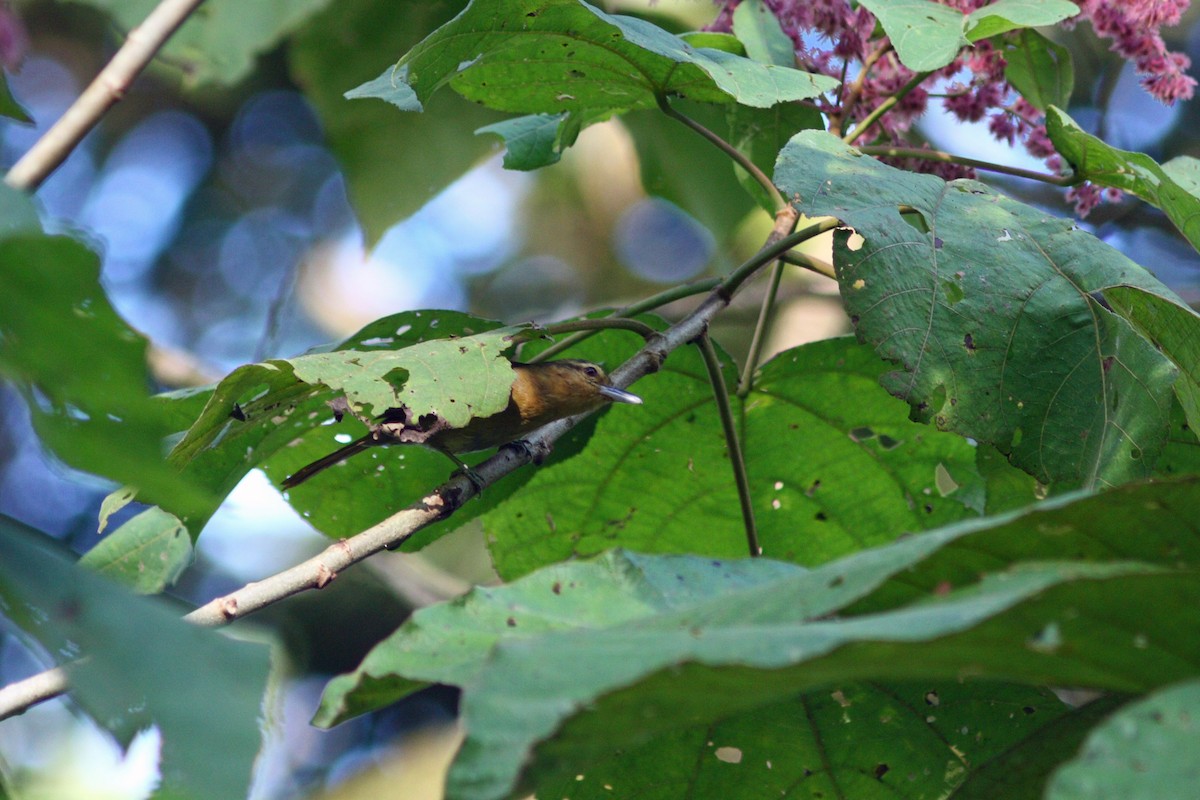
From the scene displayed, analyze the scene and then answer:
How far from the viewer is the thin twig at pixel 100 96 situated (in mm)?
1574

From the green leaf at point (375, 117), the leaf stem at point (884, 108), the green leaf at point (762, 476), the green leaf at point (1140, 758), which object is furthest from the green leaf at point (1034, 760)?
the green leaf at point (375, 117)

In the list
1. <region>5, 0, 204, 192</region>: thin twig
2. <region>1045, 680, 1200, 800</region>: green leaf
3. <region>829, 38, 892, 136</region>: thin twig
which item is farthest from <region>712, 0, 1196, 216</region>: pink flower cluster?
<region>1045, 680, 1200, 800</region>: green leaf

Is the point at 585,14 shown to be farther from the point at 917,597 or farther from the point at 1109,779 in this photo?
the point at 1109,779

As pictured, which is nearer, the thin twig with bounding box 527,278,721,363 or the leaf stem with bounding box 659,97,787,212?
the thin twig with bounding box 527,278,721,363

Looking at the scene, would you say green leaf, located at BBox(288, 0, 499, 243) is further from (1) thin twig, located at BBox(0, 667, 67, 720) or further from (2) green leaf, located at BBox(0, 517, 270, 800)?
(2) green leaf, located at BBox(0, 517, 270, 800)

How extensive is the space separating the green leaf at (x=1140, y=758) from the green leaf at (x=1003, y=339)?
102cm

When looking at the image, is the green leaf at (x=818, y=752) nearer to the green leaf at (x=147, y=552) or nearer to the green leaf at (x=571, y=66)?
the green leaf at (x=147, y=552)

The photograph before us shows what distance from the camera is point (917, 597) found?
1.10 metres

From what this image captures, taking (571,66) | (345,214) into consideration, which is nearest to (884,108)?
(571,66)

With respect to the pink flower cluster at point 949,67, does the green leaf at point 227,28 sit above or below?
above

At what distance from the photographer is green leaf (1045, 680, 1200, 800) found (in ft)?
2.44

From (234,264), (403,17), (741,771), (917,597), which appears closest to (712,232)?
(403,17)

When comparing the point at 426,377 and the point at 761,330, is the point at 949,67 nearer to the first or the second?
the point at 761,330

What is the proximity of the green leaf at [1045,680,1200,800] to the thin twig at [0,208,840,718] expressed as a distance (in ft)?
3.30
